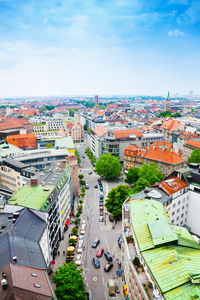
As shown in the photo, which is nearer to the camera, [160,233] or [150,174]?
[160,233]

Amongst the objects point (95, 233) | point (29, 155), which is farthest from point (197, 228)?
point (29, 155)

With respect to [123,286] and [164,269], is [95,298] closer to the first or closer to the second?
[123,286]

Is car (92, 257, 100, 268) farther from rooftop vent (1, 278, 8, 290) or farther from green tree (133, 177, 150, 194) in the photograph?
rooftop vent (1, 278, 8, 290)

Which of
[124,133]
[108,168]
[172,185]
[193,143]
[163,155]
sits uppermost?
[124,133]

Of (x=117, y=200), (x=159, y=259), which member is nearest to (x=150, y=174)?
(x=117, y=200)

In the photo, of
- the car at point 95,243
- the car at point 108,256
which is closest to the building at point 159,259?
the car at point 108,256

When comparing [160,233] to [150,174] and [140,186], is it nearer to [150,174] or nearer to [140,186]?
[140,186]


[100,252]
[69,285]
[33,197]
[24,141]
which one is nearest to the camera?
[69,285]
